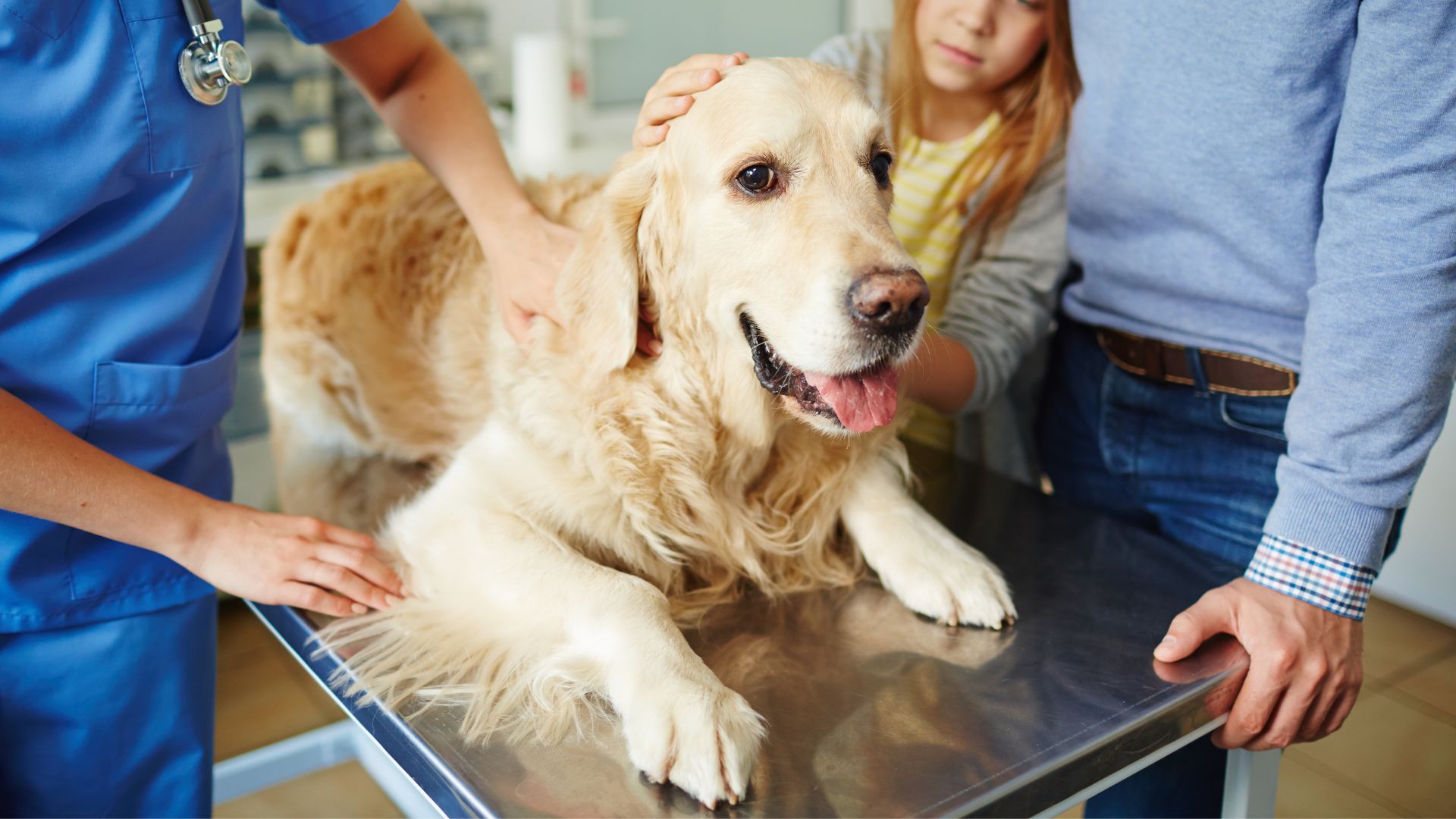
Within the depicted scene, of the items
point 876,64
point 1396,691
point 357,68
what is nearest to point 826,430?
point 357,68

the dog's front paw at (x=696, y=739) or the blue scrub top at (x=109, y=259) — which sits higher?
the blue scrub top at (x=109, y=259)

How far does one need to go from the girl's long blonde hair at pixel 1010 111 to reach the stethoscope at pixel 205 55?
1078 mm

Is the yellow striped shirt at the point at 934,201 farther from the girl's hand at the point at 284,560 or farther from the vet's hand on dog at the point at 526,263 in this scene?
the girl's hand at the point at 284,560

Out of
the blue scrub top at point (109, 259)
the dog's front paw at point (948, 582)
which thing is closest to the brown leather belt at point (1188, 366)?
the dog's front paw at point (948, 582)

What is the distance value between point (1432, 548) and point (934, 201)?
6.95ft

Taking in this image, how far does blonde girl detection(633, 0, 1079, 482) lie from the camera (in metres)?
1.74

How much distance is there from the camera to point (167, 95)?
112 centimetres

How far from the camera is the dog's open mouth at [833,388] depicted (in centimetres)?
122

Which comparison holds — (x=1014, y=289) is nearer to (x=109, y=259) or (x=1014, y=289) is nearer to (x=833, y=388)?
Answer: (x=833, y=388)

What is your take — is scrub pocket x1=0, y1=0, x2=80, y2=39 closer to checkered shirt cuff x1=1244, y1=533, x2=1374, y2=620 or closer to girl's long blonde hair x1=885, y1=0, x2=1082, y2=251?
girl's long blonde hair x1=885, y1=0, x2=1082, y2=251

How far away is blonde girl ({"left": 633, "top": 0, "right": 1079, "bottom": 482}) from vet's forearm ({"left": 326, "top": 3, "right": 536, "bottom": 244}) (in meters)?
0.63

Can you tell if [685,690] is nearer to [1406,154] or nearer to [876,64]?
[1406,154]

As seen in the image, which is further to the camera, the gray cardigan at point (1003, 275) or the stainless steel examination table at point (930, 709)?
the gray cardigan at point (1003, 275)

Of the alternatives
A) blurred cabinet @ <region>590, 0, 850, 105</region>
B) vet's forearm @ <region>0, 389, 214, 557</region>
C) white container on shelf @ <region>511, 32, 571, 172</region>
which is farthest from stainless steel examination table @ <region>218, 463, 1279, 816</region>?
A: blurred cabinet @ <region>590, 0, 850, 105</region>
